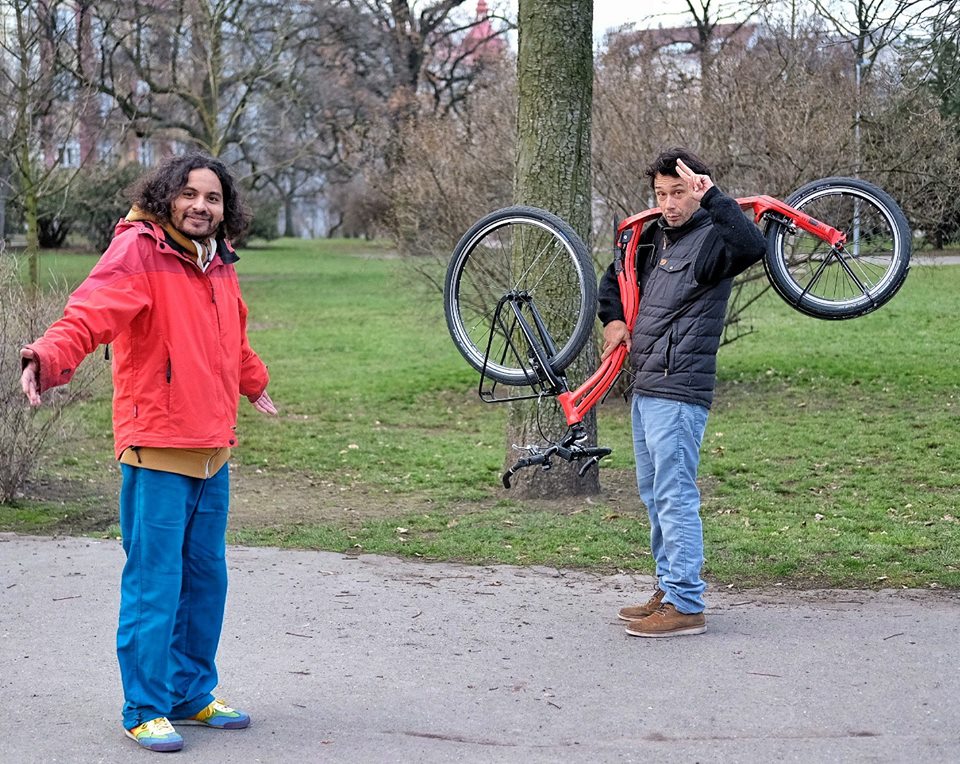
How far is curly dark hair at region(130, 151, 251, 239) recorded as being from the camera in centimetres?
449

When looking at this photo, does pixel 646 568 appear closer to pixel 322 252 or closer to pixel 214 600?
pixel 214 600

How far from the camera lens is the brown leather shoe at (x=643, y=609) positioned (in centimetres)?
592

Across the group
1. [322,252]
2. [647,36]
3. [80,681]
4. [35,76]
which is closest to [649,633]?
[80,681]

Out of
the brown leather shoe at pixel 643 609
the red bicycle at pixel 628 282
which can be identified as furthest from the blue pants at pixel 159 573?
the brown leather shoe at pixel 643 609

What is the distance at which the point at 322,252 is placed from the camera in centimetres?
5025

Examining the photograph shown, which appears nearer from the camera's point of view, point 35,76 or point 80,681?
point 80,681

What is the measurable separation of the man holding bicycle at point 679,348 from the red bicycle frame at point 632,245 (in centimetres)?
6

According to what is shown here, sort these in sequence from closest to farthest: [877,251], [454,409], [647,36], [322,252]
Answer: [877,251] → [454,409] → [647,36] → [322,252]

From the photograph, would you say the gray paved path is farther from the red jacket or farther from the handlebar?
the red jacket

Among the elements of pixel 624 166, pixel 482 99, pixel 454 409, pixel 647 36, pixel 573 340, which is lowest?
pixel 454 409

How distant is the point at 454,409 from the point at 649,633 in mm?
8930

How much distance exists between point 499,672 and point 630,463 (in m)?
5.59

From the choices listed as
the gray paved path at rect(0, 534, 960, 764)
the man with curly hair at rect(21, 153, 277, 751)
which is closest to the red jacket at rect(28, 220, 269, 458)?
the man with curly hair at rect(21, 153, 277, 751)

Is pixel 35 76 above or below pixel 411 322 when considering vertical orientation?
above
